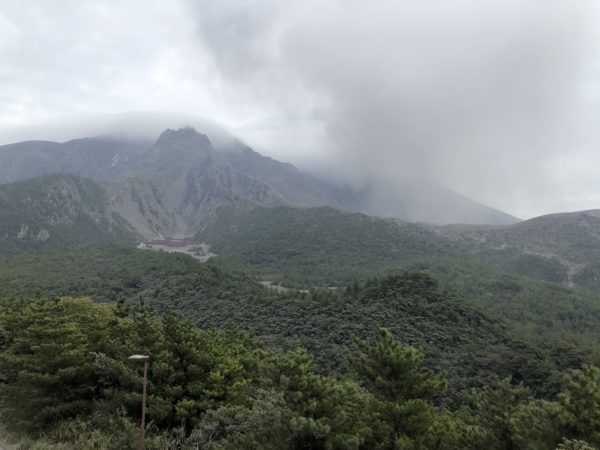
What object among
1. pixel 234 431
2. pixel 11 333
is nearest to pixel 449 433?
pixel 234 431

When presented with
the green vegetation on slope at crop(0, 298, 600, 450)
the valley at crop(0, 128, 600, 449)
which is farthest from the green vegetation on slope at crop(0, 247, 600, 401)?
the green vegetation on slope at crop(0, 298, 600, 450)

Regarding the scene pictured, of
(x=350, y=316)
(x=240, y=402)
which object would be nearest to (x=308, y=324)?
(x=350, y=316)

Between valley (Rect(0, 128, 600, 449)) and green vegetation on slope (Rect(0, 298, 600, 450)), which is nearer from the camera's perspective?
green vegetation on slope (Rect(0, 298, 600, 450))

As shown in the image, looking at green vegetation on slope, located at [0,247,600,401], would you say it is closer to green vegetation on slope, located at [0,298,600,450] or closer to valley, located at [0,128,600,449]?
valley, located at [0,128,600,449]

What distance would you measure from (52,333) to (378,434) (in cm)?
1701

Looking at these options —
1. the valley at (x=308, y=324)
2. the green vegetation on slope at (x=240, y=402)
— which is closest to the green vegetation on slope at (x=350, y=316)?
the valley at (x=308, y=324)

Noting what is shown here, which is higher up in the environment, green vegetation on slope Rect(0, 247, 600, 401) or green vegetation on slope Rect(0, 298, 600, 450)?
green vegetation on slope Rect(0, 298, 600, 450)

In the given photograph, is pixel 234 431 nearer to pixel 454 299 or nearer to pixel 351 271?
pixel 454 299

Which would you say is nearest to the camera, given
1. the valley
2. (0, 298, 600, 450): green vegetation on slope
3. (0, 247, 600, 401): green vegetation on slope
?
(0, 298, 600, 450): green vegetation on slope

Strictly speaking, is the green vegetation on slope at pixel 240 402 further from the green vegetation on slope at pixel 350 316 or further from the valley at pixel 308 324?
the green vegetation on slope at pixel 350 316

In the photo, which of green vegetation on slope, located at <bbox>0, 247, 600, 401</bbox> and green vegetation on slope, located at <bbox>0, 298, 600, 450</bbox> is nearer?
green vegetation on slope, located at <bbox>0, 298, 600, 450</bbox>

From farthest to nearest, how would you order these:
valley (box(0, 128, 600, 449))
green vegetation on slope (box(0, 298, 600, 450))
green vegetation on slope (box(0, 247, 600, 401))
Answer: green vegetation on slope (box(0, 247, 600, 401)) < valley (box(0, 128, 600, 449)) < green vegetation on slope (box(0, 298, 600, 450))

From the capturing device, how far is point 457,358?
67562 mm

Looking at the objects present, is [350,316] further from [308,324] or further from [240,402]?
[240,402]
